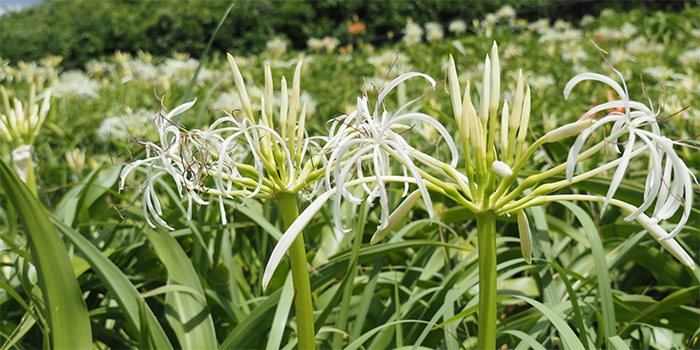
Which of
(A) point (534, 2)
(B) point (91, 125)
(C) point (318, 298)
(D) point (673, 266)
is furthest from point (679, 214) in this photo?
(A) point (534, 2)

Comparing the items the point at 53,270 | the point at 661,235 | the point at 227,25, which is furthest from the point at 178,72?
the point at 227,25

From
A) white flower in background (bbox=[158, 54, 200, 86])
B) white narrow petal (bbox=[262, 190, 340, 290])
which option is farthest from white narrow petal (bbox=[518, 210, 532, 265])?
white flower in background (bbox=[158, 54, 200, 86])

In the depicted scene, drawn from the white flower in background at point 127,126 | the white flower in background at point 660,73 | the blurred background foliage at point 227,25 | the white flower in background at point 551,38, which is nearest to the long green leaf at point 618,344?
the white flower in background at point 127,126

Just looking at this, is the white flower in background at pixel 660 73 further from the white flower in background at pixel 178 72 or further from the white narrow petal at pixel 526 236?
the white flower in background at pixel 178 72

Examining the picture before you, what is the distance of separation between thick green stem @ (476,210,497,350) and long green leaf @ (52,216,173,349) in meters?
0.88

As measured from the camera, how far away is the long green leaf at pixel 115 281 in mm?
1353

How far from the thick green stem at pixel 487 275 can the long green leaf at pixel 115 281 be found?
2.87 feet

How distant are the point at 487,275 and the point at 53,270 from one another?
3.18ft

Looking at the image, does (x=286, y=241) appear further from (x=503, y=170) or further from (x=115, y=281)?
(x=115, y=281)

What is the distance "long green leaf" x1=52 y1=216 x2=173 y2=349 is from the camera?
1.35 m

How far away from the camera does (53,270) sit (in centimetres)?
120

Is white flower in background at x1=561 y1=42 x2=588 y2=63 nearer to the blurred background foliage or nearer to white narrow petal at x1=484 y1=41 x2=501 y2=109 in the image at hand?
white narrow petal at x1=484 y1=41 x2=501 y2=109

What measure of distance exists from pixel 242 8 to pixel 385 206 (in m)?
13.3

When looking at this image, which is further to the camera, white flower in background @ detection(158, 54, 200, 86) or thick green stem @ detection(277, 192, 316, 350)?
white flower in background @ detection(158, 54, 200, 86)
